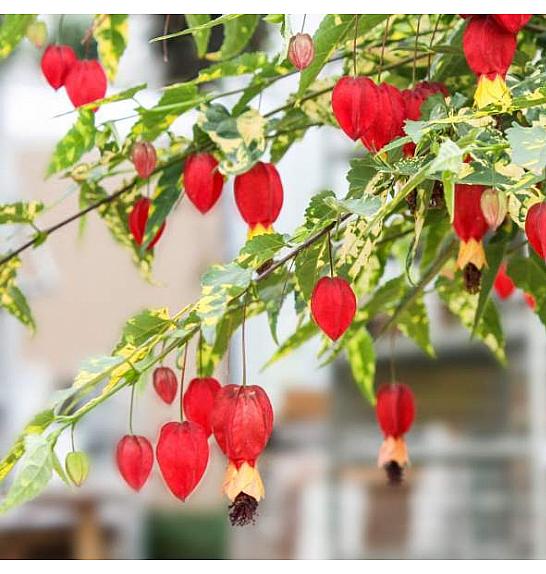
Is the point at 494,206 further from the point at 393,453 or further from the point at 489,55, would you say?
the point at 393,453

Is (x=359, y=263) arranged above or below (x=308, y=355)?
below

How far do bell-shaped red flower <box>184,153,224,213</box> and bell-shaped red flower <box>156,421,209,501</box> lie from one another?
0.37 ft

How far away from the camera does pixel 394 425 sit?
755 mm

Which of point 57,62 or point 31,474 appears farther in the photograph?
point 57,62

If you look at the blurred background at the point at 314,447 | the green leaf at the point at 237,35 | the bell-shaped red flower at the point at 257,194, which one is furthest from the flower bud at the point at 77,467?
the blurred background at the point at 314,447

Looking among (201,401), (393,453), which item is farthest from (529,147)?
(393,453)

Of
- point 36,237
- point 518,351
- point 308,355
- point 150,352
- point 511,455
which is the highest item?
point 308,355

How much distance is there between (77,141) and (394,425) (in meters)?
0.28

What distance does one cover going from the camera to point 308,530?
3.93m

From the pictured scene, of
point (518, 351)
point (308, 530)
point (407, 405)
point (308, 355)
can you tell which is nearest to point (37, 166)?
point (308, 355)

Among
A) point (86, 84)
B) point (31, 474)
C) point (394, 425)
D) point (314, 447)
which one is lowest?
point (31, 474)

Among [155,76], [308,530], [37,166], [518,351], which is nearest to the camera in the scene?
[518,351]

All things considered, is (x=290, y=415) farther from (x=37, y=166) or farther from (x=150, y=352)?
(x=150, y=352)
